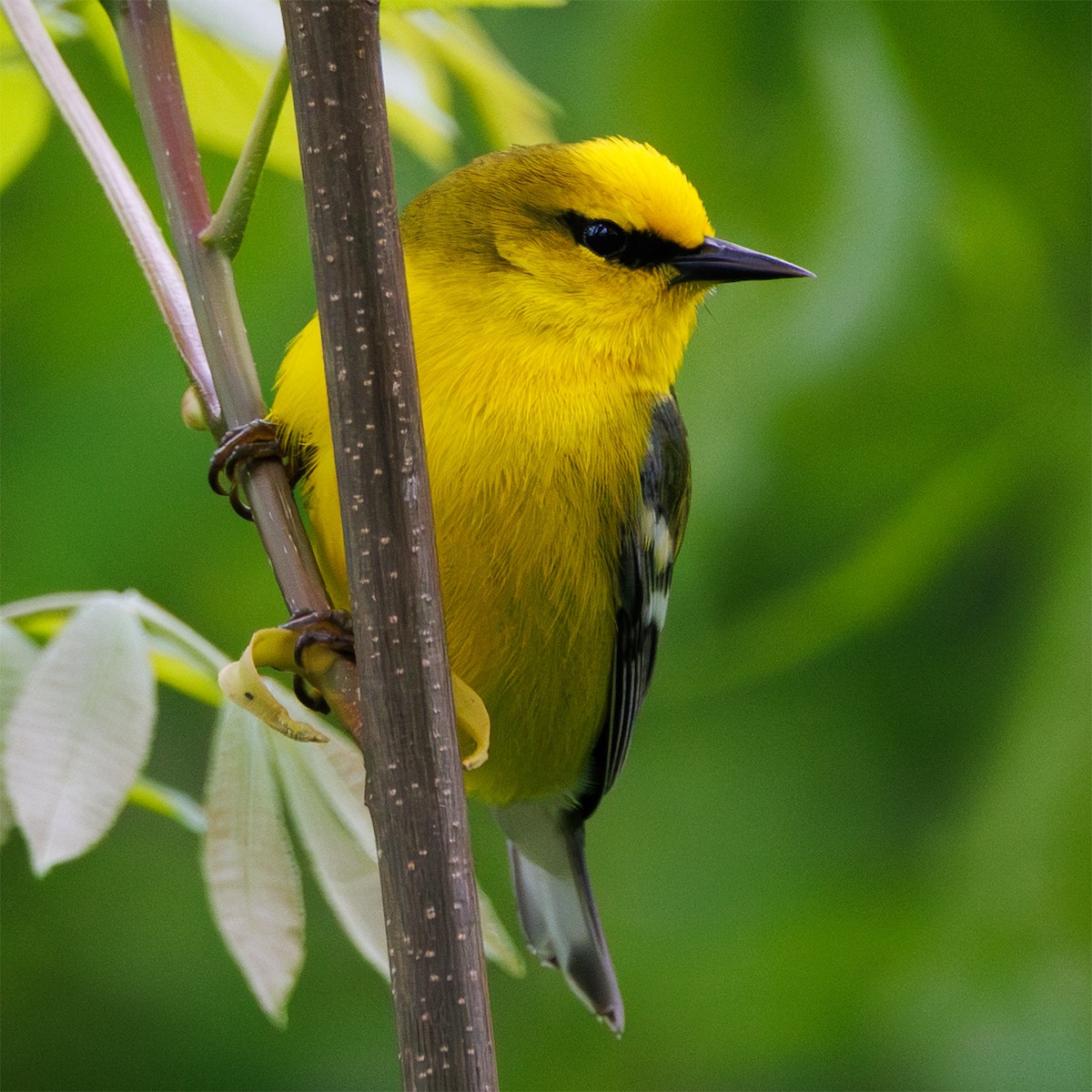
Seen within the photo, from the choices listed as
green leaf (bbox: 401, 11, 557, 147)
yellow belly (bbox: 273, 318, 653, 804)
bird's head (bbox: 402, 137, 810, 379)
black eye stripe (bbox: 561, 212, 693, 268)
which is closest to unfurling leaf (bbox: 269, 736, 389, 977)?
yellow belly (bbox: 273, 318, 653, 804)

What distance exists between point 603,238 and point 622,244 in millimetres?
19

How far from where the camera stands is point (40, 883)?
179 centimetres

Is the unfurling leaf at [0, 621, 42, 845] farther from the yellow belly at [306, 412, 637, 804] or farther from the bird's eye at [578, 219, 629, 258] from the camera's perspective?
the bird's eye at [578, 219, 629, 258]

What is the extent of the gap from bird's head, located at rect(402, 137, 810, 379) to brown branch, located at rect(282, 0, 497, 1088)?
2.18 ft

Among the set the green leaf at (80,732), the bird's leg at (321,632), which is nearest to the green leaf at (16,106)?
the green leaf at (80,732)

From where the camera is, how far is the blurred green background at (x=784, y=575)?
4.21ft

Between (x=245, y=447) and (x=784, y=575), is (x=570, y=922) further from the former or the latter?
(x=245, y=447)

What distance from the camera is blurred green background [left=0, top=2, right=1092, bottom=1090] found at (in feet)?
4.21

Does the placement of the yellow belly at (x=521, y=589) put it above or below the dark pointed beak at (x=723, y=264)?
below

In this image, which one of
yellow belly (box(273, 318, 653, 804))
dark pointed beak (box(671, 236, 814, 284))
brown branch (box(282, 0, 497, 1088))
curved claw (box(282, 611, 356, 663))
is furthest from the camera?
dark pointed beak (box(671, 236, 814, 284))

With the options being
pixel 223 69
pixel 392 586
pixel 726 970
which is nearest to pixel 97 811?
pixel 392 586

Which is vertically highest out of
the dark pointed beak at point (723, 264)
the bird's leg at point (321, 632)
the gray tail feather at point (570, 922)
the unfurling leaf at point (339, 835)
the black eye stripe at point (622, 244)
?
the black eye stripe at point (622, 244)

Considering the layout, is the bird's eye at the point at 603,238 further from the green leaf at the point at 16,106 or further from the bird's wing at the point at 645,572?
the green leaf at the point at 16,106

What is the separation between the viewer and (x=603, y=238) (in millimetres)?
1284
